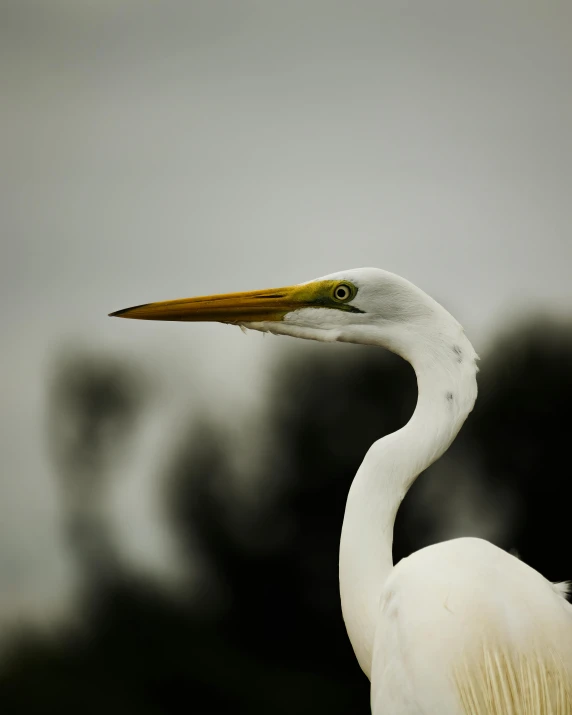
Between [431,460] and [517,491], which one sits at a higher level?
[431,460]

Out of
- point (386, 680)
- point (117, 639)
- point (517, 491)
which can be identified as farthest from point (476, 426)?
point (386, 680)

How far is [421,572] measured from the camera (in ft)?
2.95

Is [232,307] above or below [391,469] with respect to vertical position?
above

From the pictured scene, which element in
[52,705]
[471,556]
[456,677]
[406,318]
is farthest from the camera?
[52,705]

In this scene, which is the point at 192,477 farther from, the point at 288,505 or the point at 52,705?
the point at 52,705

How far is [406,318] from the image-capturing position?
104cm

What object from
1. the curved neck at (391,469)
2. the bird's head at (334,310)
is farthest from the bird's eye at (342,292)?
the curved neck at (391,469)

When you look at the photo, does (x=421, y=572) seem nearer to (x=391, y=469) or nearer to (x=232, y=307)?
(x=391, y=469)

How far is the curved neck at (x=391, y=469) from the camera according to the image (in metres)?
0.98

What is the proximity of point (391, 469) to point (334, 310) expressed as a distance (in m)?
0.24

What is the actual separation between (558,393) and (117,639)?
1884 mm

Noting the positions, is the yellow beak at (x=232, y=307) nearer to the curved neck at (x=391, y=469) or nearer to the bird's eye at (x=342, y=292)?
the bird's eye at (x=342, y=292)

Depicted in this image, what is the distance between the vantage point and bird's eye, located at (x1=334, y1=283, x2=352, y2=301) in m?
1.07

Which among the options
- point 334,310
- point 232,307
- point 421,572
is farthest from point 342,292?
point 421,572
